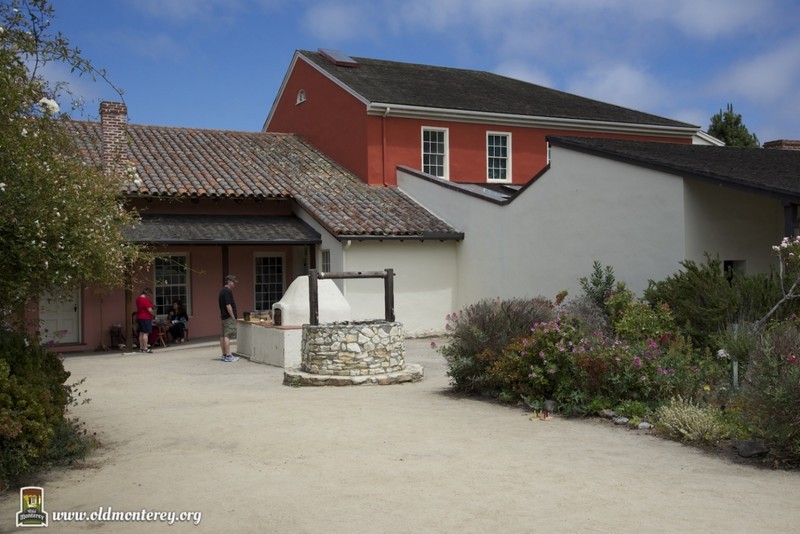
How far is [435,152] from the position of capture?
23984mm

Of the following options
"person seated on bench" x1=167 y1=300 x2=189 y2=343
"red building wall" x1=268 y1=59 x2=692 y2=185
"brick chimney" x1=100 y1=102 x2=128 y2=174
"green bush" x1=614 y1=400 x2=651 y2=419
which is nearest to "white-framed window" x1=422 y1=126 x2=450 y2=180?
"red building wall" x1=268 y1=59 x2=692 y2=185

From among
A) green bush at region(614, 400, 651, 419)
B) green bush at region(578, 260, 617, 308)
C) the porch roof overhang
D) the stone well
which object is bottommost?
green bush at region(614, 400, 651, 419)

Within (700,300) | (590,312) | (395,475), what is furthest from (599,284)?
(395,475)

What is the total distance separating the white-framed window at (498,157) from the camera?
24625 mm

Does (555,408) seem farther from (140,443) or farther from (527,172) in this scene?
(527,172)

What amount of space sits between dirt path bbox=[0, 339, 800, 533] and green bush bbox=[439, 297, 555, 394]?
1.88ft

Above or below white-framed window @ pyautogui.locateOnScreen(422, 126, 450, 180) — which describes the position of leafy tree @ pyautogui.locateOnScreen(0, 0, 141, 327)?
below

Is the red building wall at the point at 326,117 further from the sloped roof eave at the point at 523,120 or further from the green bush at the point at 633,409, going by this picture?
the green bush at the point at 633,409

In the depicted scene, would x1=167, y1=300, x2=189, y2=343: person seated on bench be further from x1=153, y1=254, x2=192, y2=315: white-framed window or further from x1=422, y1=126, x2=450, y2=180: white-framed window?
x1=422, y1=126, x2=450, y2=180: white-framed window

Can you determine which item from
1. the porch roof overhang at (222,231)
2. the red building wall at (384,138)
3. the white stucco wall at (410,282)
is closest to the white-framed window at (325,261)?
the porch roof overhang at (222,231)

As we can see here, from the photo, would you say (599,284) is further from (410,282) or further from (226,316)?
(226,316)

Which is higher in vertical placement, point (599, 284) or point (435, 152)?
point (435, 152)

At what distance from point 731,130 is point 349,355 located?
2771 cm

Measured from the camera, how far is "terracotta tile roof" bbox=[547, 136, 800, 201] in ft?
40.9
